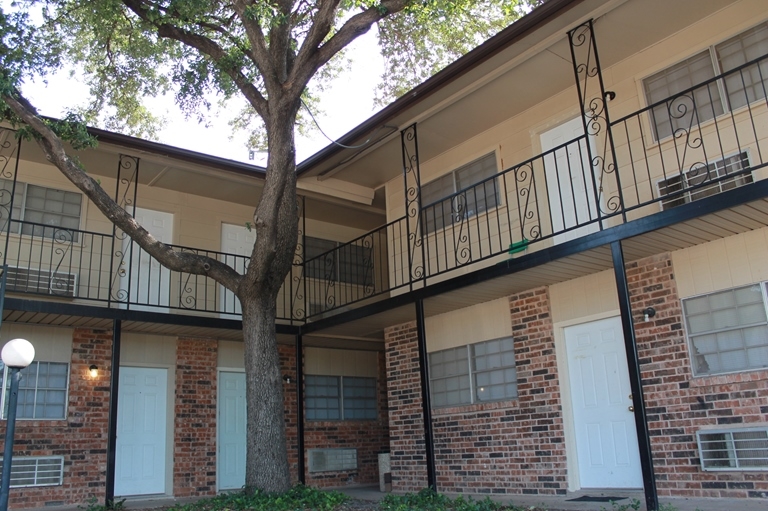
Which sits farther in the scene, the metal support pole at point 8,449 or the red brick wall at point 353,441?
the red brick wall at point 353,441

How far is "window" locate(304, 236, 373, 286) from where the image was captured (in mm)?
13273

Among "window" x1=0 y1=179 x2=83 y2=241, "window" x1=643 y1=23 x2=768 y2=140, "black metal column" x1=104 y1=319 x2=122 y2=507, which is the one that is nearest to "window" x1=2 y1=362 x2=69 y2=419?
"black metal column" x1=104 y1=319 x2=122 y2=507

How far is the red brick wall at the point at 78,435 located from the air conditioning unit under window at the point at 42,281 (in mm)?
644

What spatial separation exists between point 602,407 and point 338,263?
652cm

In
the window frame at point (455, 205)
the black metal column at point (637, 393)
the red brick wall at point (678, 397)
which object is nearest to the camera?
the black metal column at point (637, 393)

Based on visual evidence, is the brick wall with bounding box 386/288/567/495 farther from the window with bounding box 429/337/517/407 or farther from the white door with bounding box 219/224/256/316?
the white door with bounding box 219/224/256/316

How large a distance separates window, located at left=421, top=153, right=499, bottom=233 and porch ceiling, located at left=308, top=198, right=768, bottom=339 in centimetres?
121

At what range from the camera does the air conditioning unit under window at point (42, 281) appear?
31.6ft

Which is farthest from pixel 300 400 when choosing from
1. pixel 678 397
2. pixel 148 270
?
pixel 678 397

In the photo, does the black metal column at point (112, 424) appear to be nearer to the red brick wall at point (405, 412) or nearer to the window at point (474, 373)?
the red brick wall at point (405, 412)

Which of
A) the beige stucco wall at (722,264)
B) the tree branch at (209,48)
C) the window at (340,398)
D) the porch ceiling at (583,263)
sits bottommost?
the window at (340,398)

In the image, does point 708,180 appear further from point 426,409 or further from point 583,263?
point 426,409

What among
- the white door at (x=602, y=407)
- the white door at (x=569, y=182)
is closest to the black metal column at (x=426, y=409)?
the white door at (x=602, y=407)

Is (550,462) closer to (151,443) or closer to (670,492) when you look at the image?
(670,492)
